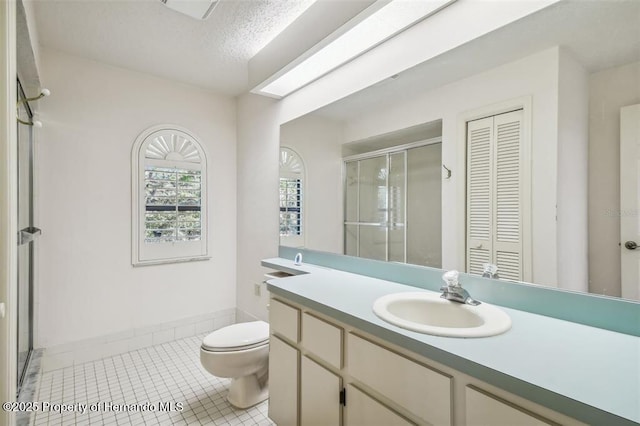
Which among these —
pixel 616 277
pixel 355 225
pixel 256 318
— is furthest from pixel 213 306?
pixel 616 277

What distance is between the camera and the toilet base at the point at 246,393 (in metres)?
1.82

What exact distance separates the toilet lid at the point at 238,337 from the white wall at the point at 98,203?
1075 mm

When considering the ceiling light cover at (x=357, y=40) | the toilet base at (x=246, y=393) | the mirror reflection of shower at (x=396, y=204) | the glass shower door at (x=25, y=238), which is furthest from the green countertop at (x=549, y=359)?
the glass shower door at (x=25, y=238)

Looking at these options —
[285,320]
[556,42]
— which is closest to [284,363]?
[285,320]

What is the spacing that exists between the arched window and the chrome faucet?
2.31 metres

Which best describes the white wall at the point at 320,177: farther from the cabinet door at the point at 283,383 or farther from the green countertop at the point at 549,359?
the green countertop at the point at 549,359

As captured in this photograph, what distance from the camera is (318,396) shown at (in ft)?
4.12

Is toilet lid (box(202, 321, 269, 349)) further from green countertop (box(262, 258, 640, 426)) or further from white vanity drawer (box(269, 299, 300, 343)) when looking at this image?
green countertop (box(262, 258, 640, 426))

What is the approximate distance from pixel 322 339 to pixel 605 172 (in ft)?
3.95

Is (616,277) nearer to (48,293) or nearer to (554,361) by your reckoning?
(554,361)

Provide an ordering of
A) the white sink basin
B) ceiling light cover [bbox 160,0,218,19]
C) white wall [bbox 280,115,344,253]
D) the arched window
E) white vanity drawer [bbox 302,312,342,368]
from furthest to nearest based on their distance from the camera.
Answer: the arched window < white wall [bbox 280,115,344,253] < ceiling light cover [bbox 160,0,218,19] < white vanity drawer [bbox 302,312,342,368] < the white sink basin

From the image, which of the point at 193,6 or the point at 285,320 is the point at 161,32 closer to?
the point at 193,6

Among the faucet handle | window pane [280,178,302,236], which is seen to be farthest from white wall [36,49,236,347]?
the faucet handle

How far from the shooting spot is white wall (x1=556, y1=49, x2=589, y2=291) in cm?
105
